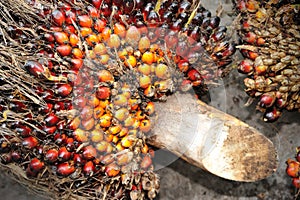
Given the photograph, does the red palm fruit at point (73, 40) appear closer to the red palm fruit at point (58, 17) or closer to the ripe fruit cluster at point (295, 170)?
the red palm fruit at point (58, 17)

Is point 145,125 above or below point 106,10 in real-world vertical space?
below

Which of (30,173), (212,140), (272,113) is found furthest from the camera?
(272,113)

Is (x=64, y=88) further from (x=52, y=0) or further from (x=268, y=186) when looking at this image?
(x=268, y=186)

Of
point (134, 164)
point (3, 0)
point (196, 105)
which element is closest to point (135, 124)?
point (134, 164)

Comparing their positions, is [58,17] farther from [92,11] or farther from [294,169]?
[294,169]

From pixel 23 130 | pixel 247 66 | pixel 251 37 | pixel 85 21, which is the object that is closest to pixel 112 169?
pixel 23 130

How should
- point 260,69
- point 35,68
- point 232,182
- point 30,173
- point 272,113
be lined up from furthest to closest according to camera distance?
point 232,182 < point 272,113 < point 260,69 < point 30,173 < point 35,68

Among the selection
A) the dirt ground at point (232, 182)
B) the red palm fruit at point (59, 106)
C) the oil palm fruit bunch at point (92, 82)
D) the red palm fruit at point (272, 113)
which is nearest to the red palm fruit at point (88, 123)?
the oil palm fruit bunch at point (92, 82)

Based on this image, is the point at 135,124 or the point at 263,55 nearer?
the point at 135,124
